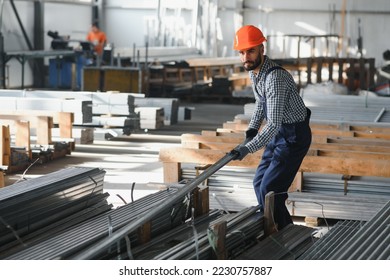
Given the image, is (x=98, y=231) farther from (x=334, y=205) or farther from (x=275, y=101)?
(x=334, y=205)

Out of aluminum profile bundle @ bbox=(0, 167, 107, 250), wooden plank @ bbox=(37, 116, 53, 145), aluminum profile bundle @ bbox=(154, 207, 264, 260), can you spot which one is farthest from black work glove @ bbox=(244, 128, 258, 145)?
wooden plank @ bbox=(37, 116, 53, 145)

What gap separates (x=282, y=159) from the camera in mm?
5863

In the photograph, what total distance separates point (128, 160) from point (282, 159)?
5.35 m

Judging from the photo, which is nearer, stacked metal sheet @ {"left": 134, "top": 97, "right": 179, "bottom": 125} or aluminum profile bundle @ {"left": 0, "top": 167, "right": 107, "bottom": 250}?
aluminum profile bundle @ {"left": 0, "top": 167, "right": 107, "bottom": 250}

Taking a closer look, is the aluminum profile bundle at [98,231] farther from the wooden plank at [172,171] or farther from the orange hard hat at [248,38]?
the wooden plank at [172,171]

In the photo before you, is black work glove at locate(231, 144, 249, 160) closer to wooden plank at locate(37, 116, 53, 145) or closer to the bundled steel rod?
the bundled steel rod

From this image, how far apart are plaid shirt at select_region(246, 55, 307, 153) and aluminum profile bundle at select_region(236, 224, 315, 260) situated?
0.65 m

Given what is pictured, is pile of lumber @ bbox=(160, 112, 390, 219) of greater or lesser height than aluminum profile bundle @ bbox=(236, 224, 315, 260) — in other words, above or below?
above

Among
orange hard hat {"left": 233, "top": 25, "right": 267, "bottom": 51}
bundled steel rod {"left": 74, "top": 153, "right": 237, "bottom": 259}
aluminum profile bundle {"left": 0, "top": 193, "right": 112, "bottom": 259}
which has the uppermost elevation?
orange hard hat {"left": 233, "top": 25, "right": 267, "bottom": 51}

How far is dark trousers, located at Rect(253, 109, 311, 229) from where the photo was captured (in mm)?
5816

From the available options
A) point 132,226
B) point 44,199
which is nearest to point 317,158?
point 44,199

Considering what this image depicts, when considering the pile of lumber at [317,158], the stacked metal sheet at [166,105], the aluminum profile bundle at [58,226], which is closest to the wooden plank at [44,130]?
the pile of lumber at [317,158]

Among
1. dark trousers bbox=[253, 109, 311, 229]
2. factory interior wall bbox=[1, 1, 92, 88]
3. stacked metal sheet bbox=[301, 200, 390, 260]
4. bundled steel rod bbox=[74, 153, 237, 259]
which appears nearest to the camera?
bundled steel rod bbox=[74, 153, 237, 259]
